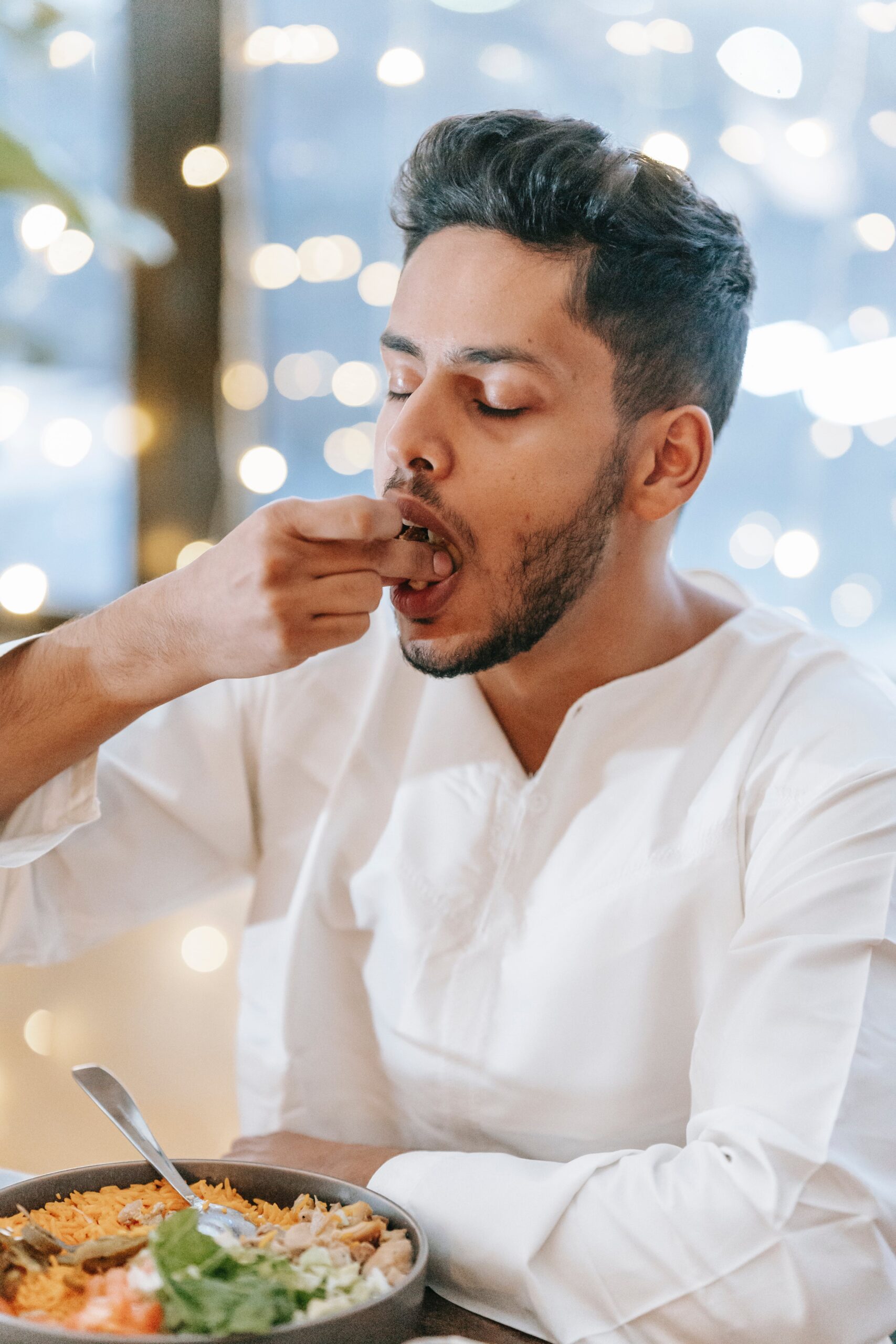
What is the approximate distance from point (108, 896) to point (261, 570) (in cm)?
57

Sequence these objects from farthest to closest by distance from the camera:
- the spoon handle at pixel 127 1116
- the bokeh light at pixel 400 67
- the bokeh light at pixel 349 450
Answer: the bokeh light at pixel 349 450 → the bokeh light at pixel 400 67 → the spoon handle at pixel 127 1116

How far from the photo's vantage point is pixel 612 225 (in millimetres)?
1277

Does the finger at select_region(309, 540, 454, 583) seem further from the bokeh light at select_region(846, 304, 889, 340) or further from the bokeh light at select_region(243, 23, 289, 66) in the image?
the bokeh light at select_region(243, 23, 289, 66)

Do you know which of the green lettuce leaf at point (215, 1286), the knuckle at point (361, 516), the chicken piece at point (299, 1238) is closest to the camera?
the green lettuce leaf at point (215, 1286)

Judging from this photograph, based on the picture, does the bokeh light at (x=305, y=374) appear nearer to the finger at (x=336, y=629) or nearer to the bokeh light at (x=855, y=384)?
the bokeh light at (x=855, y=384)

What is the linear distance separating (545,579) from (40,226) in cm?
175

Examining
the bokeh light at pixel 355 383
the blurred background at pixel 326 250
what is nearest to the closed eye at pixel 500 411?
the blurred background at pixel 326 250

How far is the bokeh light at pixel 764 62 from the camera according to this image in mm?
2314

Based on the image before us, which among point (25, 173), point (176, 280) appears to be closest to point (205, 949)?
point (25, 173)

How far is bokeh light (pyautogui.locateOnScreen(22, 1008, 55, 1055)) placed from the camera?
1.43 metres

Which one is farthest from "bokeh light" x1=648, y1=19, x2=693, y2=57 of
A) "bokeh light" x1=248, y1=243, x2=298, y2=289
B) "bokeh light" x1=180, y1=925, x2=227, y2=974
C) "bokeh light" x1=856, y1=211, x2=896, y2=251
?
"bokeh light" x1=180, y1=925, x2=227, y2=974

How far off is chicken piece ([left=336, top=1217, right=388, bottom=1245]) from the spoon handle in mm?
131

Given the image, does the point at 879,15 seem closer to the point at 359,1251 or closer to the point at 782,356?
the point at 782,356

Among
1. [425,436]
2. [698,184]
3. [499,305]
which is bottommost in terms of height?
[425,436]
